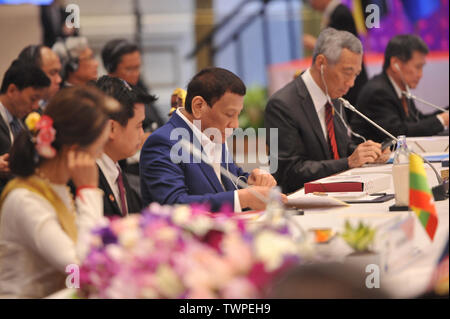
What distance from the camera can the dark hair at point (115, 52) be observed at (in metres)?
4.76

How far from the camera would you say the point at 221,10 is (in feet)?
28.7

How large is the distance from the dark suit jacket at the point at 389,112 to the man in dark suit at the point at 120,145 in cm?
197

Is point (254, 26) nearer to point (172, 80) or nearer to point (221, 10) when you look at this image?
point (221, 10)

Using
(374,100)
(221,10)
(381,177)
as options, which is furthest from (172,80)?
(381,177)

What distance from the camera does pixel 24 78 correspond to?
3.72 meters

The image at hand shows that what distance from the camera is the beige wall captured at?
5730 mm

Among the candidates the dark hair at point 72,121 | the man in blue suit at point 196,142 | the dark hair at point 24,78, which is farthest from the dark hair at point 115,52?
the dark hair at point 72,121

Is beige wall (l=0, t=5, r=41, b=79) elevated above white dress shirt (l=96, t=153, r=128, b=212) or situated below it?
above

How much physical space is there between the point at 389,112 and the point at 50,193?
9.33 feet

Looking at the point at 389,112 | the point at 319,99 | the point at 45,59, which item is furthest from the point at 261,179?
the point at 45,59

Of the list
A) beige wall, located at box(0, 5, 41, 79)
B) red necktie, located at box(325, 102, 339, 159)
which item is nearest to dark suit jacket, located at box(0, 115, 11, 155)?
red necktie, located at box(325, 102, 339, 159)

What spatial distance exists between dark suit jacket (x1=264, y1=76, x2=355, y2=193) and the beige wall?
9.37 feet

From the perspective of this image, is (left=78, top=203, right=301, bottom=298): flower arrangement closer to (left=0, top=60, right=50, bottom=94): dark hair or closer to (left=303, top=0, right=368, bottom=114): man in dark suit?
(left=0, top=60, right=50, bottom=94): dark hair

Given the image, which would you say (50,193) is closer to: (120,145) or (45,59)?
(120,145)
